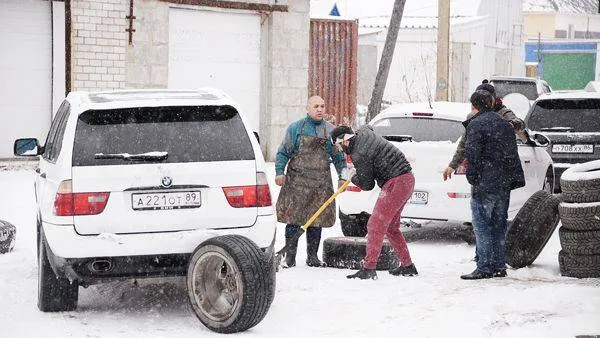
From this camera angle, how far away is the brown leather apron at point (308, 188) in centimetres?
1081

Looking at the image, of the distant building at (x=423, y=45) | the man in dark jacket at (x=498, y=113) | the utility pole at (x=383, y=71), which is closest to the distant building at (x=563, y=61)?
the distant building at (x=423, y=45)

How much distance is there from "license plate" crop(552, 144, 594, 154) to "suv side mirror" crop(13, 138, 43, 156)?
7.97 metres

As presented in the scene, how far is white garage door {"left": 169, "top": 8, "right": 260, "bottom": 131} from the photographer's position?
21812mm

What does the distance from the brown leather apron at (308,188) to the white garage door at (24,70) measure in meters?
10.4

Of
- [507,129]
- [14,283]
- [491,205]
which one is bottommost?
[14,283]

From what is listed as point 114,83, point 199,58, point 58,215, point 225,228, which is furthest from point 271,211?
point 199,58

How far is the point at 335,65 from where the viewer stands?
83.8 ft

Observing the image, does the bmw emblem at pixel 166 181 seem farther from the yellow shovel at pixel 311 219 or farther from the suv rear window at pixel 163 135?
the yellow shovel at pixel 311 219

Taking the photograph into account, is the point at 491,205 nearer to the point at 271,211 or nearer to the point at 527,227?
the point at 527,227

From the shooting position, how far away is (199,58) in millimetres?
22156

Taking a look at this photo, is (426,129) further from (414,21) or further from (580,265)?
(414,21)

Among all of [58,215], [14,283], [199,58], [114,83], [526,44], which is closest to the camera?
[58,215]

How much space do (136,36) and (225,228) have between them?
13360 mm

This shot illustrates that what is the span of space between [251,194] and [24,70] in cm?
1280
